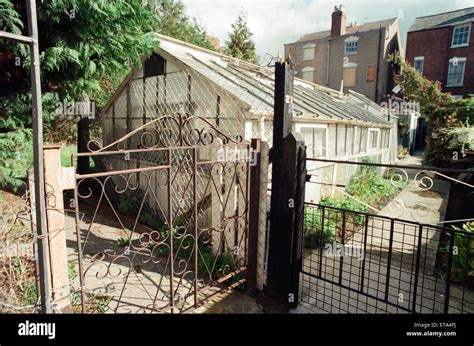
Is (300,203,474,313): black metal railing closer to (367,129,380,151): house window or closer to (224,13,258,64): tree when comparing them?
(367,129,380,151): house window

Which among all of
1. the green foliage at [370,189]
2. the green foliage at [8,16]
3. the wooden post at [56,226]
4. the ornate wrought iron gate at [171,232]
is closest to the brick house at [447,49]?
the green foliage at [370,189]

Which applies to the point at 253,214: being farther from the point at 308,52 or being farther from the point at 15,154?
the point at 308,52

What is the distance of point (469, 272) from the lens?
13.2 feet

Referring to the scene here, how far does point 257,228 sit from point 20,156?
4469mm

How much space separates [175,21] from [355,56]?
15.6m

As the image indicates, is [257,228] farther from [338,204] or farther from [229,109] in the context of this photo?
[338,204]

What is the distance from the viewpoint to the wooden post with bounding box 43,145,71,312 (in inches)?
85.0

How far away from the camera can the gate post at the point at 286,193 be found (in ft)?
11.0

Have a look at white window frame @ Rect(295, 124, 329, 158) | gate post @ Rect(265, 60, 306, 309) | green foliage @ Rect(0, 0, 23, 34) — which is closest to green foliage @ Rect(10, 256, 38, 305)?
gate post @ Rect(265, 60, 306, 309)

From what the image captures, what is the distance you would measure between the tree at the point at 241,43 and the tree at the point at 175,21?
7.42 ft
